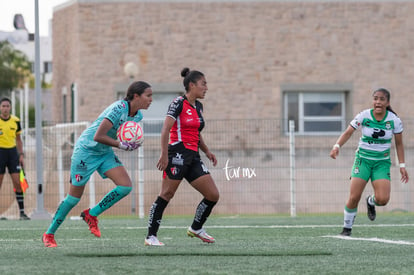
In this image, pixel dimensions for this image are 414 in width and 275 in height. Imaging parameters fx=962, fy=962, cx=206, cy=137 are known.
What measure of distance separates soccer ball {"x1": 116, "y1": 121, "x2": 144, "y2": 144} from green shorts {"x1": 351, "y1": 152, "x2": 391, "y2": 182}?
3.27m

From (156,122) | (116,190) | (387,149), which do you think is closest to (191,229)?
(116,190)

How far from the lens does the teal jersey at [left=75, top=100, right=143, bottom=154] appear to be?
9.95 metres

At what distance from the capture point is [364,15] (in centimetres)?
2830

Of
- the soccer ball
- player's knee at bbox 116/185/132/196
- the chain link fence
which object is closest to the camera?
the soccer ball

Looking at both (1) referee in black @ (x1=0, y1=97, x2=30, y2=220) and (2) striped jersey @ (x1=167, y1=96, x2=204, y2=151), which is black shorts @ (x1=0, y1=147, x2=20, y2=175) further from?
(2) striped jersey @ (x1=167, y1=96, x2=204, y2=151)

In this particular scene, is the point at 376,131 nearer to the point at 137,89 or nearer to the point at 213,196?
the point at 213,196

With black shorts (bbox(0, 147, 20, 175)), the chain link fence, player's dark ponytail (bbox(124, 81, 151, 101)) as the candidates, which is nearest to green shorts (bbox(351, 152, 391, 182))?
player's dark ponytail (bbox(124, 81, 151, 101))

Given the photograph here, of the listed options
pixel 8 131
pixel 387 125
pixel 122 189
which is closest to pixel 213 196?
pixel 122 189

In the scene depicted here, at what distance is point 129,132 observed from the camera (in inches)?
388

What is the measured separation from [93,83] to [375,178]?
17.5 m

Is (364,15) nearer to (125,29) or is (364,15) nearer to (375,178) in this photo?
(125,29)

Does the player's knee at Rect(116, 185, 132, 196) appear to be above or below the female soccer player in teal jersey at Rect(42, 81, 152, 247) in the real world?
below

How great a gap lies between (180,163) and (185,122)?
450 millimetres

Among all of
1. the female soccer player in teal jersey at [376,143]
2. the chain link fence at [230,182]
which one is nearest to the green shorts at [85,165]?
the female soccer player in teal jersey at [376,143]
